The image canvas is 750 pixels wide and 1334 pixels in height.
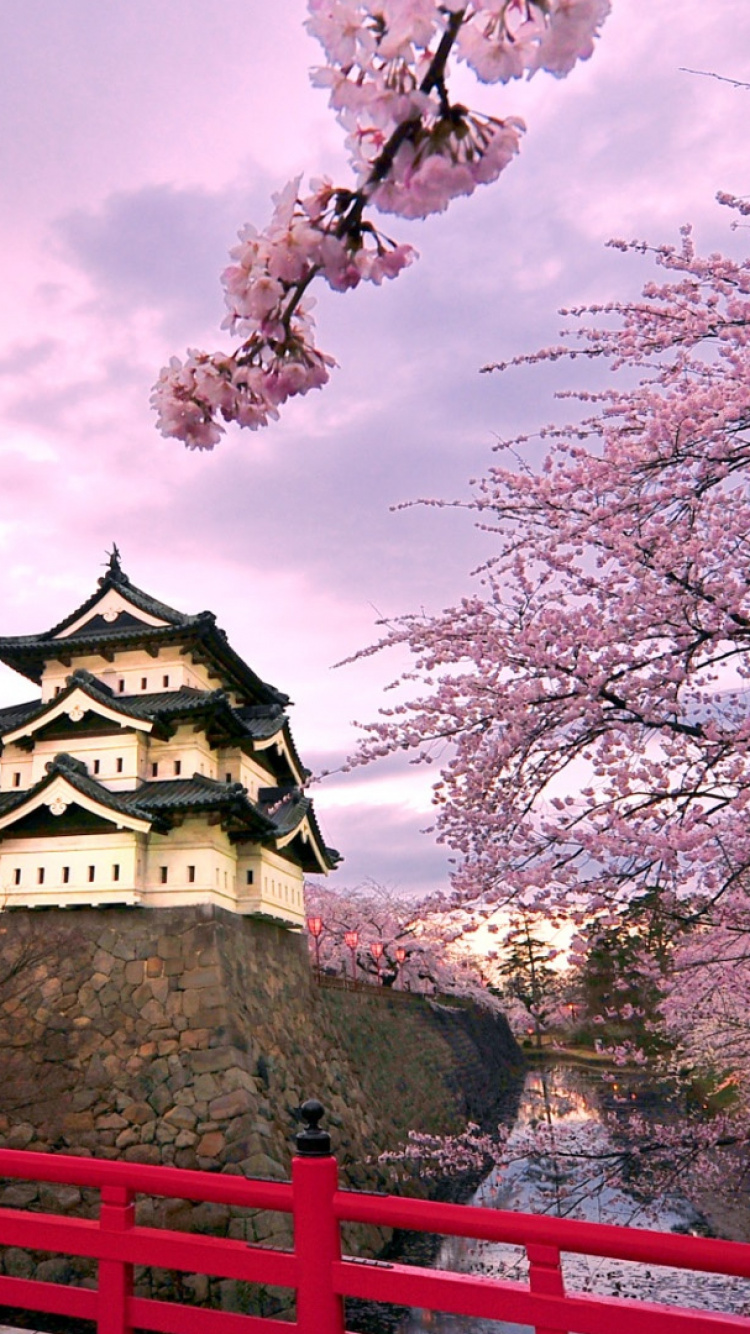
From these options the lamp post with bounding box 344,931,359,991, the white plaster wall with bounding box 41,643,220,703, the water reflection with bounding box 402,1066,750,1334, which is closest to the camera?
the water reflection with bounding box 402,1066,750,1334

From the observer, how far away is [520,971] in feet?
182

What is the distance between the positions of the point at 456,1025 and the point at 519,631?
27.4 metres

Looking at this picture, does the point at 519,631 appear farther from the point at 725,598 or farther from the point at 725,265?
the point at 725,265

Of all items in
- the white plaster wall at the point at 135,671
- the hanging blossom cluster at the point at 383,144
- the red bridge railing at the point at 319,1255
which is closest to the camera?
the hanging blossom cluster at the point at 383,144

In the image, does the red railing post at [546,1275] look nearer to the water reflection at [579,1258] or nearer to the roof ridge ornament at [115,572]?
the water reflection at [579,1258]

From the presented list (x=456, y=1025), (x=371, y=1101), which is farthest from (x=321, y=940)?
(x=371, y=1101)

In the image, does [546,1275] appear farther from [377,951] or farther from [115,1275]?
[377,951]

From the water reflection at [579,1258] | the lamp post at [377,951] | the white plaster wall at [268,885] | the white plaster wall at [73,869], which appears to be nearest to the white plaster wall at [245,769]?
the white plaster wall at [268,885]

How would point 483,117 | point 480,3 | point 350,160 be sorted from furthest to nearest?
point 350,160
point 483,117
point 480,3

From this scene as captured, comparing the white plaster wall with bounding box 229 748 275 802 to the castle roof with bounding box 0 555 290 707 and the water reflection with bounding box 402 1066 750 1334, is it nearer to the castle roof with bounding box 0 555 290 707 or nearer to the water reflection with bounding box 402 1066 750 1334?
the castle roof with bounding box 0 555 290 707

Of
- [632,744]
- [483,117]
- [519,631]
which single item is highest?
[519,631]

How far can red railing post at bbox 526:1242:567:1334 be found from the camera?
2.87 metres

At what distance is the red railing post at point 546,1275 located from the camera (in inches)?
113

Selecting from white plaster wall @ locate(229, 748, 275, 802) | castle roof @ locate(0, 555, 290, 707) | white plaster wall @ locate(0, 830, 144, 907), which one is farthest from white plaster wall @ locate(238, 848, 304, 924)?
castle roof @ locate(0, 555, 290, 707)
